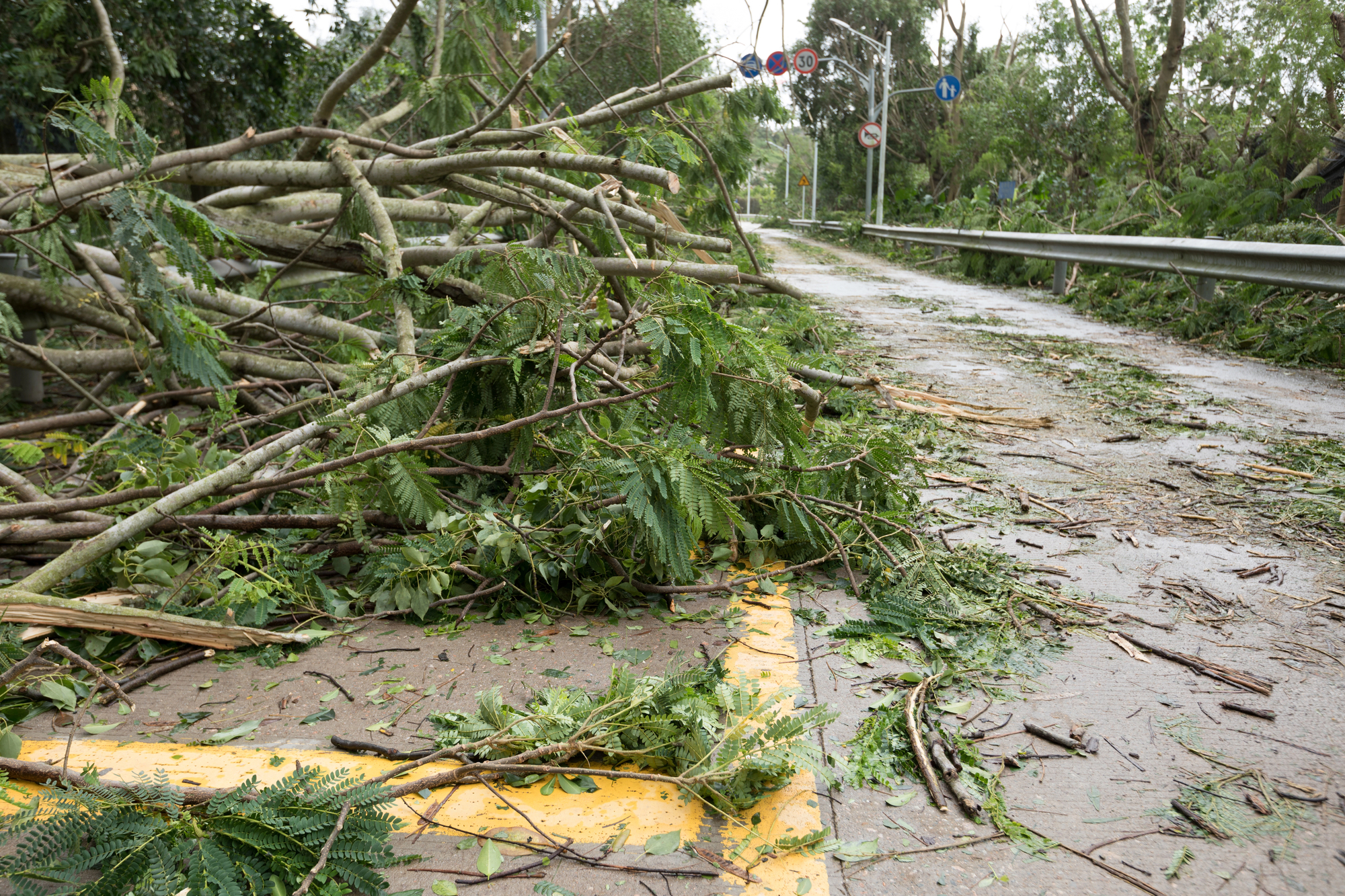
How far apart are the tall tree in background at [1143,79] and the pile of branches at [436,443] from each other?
1419cm

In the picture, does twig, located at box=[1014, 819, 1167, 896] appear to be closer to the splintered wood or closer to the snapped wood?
the snapped wood

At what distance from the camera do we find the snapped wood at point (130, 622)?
2768 mm

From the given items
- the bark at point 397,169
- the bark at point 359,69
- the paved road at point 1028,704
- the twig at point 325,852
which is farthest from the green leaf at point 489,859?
the bark at point 359,69

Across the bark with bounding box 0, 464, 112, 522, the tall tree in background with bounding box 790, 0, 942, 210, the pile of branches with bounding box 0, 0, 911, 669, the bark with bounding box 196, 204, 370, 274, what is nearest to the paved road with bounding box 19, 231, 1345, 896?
the pile of branches with bounding box 0, 0, 911, 669

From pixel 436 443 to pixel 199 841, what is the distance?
5.55ft

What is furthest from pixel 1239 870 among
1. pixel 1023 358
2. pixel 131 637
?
pixel 1023 358

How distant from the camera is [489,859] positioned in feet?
6.07

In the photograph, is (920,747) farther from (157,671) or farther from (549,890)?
(157,671)

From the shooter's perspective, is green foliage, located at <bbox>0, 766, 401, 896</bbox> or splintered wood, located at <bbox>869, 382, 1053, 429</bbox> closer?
green foliage, located at <bbox>0, 766, 401, 896</bbox>

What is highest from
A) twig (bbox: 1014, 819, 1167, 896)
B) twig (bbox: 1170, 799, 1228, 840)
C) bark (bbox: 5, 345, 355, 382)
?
bark (bbox: 5, 345, 355, 382)

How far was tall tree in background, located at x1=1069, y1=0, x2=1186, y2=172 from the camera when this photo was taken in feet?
51.5

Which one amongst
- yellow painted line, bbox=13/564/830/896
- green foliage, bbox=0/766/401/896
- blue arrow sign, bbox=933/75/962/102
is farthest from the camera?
blue arrow sign, bbox=933/75/962/102

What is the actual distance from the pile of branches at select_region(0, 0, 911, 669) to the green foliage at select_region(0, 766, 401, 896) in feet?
3.53

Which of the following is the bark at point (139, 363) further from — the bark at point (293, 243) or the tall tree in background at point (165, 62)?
the tall tree in background at point (165, 62)
